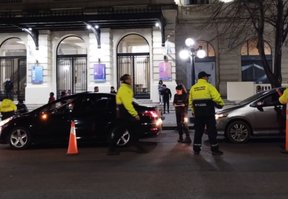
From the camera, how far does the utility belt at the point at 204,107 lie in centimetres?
1023

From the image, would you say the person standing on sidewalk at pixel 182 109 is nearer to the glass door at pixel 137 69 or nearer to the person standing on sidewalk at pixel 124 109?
the person standing on sidewalk at pixel 124 109

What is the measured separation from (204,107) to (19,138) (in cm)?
545

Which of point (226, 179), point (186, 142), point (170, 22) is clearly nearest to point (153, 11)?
point (170, 22)

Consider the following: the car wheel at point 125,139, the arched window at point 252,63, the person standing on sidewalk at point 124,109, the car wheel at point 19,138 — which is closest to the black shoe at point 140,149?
the car wheel at point 125,139

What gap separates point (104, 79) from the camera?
2698 cm

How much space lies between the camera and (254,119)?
12508mm

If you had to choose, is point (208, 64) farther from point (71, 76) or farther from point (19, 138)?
point (19, 138)

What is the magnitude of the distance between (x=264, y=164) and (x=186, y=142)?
4029mm

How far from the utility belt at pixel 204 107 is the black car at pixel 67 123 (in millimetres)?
2331

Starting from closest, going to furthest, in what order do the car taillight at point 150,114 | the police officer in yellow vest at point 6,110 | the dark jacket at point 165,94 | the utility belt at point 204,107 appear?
the utility belt at point 204,107, the car taillight at point 150,114, the police officer in yellow vest at point 6,110, the dark jacket at point 165,94

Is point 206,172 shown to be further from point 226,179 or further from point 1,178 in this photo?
point 1,178

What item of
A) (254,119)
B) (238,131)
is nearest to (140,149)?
(238,131)

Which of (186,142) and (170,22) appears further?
(170,22)

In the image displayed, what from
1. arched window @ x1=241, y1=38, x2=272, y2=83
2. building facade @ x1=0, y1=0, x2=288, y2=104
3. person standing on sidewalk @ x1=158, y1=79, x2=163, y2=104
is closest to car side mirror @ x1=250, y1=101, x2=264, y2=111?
person standing on sidewalk @ x1=158, y1=79, x2=163, y2=104
